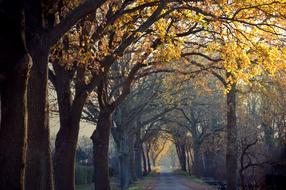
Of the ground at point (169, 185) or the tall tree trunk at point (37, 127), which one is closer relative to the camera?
the tall tree trunk at point (37, 127)

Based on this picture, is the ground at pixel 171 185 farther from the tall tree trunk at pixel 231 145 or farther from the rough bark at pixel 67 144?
the rough bark at pixel 67 144

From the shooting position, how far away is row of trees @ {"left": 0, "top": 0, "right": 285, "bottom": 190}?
8477mm

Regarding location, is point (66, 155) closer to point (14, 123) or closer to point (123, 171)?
point (14, 123)

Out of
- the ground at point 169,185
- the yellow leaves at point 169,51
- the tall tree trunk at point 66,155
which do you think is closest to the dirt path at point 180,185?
the ground at point 169,185

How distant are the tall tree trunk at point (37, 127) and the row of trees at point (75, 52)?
0.02m

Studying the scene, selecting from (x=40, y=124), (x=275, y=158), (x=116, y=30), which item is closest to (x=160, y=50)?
(x=116, y=30)

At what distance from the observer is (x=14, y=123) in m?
8.53

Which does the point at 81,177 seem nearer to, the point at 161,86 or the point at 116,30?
the point at 161,86

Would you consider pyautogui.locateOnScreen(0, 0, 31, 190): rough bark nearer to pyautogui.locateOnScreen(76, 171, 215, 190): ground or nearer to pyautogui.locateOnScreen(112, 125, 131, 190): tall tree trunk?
pyautogui.locateOnScreen(76, 171, 215, 190): ground

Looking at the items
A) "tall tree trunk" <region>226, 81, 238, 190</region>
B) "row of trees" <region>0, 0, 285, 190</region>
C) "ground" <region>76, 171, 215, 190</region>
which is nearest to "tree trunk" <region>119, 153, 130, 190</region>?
"ground" <region>76, 171, 215, 190</region>

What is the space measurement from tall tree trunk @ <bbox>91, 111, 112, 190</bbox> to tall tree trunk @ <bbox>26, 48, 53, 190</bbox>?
840cm

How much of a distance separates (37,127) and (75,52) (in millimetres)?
3658

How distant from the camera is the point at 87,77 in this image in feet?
56.2

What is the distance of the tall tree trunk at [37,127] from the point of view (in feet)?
34.9
